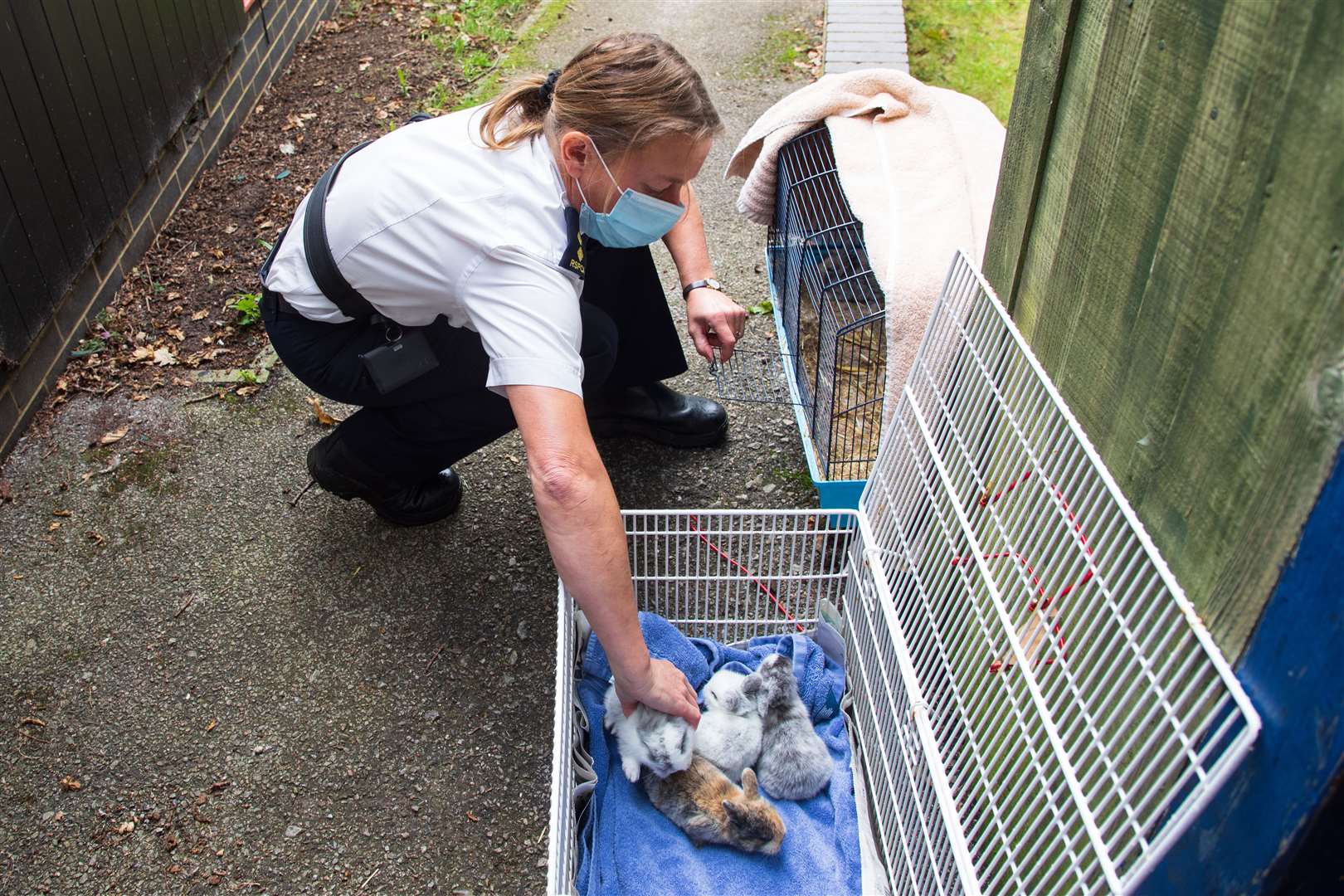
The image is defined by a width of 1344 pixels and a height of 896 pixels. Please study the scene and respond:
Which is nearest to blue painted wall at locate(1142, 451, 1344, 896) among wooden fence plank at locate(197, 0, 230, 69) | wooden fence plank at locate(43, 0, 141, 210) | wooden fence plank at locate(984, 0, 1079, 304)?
wooden fence plank at locate(984, 0, 1079, 304)

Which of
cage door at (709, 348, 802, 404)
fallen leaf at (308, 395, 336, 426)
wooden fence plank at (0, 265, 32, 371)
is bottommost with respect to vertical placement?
fallen leaf at (308, 395, 336, 426)

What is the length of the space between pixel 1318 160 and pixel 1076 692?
698mm

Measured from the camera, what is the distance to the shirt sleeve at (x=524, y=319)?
1.83 metres

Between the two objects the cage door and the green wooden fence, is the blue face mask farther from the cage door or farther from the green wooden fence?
the cage door

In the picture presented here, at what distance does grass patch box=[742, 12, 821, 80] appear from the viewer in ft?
18.2

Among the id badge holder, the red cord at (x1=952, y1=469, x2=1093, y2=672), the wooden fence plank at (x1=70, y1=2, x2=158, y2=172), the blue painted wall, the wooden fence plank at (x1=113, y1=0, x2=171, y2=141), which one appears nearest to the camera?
the blue painted wall

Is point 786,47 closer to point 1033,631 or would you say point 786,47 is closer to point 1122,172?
point 1122,172

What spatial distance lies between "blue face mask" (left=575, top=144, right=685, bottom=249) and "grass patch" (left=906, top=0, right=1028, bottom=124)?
356 cm

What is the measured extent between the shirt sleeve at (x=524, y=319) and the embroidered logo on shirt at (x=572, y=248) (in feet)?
0.12

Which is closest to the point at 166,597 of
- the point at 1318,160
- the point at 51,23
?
the point at 51,23

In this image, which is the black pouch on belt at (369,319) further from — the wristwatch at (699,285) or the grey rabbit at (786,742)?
the grey rabbit at (786,742)

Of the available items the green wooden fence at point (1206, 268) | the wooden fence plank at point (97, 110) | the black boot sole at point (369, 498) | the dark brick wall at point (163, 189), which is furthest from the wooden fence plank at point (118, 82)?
the green wooden fence at point (1206, 268)

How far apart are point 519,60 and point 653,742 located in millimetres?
4573

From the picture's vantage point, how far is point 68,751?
8.20 ft
